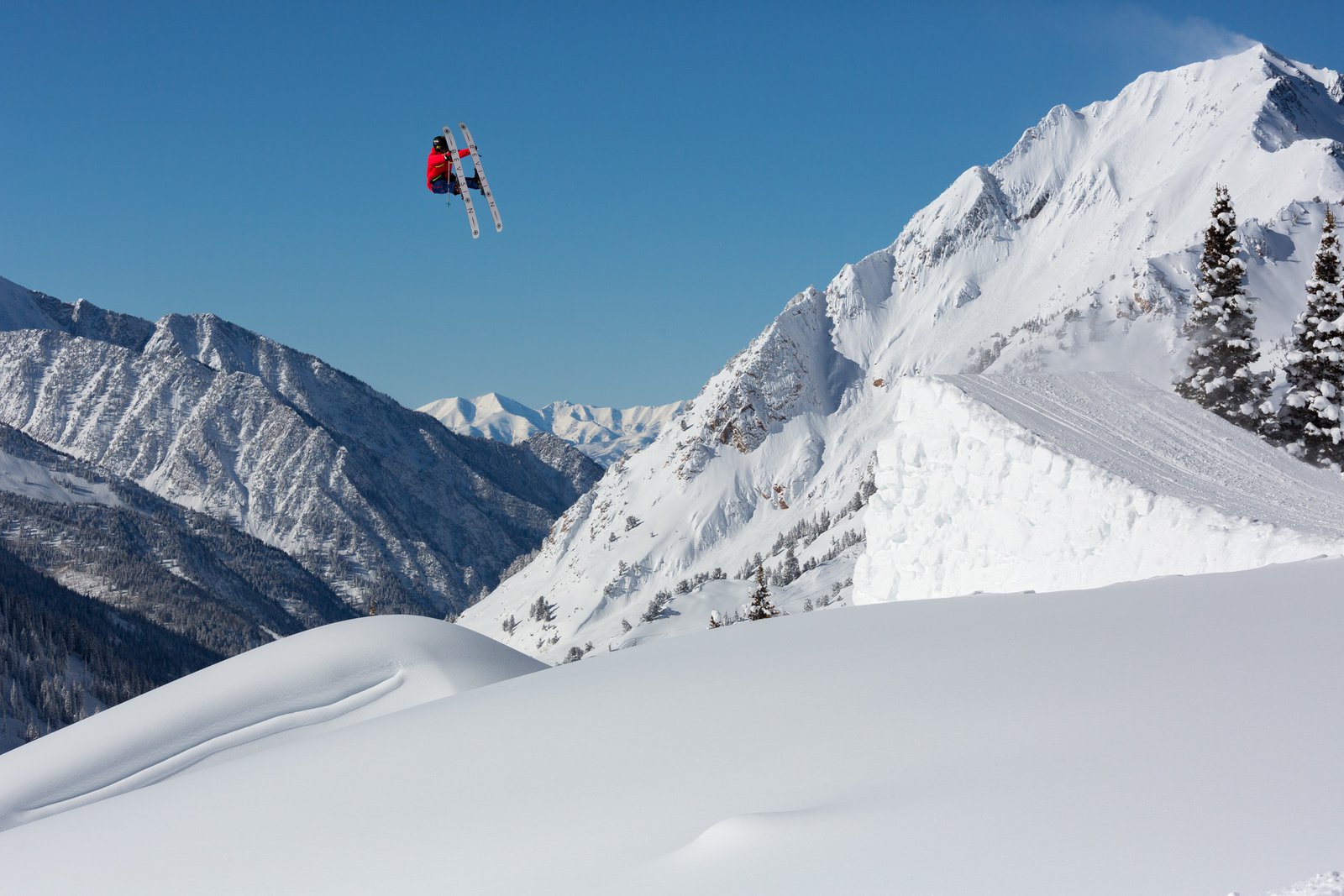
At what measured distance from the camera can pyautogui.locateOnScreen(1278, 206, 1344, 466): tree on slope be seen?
28688mm

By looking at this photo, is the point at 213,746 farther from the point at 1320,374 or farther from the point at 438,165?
the point at 1320,374

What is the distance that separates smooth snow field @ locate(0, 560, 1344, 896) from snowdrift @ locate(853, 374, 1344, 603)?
1.77 m

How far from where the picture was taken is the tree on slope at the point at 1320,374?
28688 millimetres

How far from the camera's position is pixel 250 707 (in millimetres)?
15789

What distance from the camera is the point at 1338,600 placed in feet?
30.9

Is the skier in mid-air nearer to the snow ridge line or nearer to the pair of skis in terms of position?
the pair of skis

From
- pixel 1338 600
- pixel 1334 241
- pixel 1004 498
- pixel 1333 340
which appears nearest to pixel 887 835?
pixel 1338 600

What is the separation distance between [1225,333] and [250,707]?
101 ft

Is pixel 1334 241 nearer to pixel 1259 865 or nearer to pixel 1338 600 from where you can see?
pixel 1338 600

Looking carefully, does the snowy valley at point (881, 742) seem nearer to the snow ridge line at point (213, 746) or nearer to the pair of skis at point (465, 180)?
the snow ridge line at point (213, 746)

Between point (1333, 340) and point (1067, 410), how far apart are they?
53.7ft

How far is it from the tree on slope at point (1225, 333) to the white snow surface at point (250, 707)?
25219mm

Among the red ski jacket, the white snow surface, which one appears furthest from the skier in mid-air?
the white snow surface

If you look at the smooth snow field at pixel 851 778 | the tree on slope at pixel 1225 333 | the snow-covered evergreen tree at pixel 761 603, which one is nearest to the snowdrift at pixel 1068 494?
the smooth snow field at pixel 851 778
